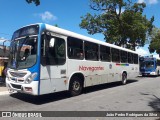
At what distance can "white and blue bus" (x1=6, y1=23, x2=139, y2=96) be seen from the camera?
10.1m

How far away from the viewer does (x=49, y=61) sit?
420 inches

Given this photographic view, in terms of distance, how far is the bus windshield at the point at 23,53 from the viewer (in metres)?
10.3

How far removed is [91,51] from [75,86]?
97.7 inches

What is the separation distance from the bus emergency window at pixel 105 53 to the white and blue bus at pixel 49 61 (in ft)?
2.92

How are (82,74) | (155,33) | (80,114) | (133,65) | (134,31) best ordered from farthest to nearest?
(155,33) → (134,31) → (133,65) → (82,74) → (80,114)

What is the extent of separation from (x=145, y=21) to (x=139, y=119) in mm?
33885

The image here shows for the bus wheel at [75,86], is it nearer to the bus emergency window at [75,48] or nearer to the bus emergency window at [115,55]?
the bus emergency window at [75,48]

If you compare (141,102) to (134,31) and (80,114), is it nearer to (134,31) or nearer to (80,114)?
(80,114)

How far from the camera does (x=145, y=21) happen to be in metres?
40.1

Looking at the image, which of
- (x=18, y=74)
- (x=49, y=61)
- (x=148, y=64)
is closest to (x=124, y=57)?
(x=49, y=61)

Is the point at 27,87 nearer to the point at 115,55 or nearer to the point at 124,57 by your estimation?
the point at 115,55

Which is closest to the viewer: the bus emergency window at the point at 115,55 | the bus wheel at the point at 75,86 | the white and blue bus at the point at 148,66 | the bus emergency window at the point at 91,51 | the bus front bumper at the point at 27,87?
the bus front bumper at the point at 27,87

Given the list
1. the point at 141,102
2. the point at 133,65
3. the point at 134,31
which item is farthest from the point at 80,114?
the point at 134,31

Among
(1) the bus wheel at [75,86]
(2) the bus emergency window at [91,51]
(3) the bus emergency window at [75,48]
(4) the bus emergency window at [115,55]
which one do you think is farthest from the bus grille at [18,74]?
(4) the bus emergency window at [115,55]
